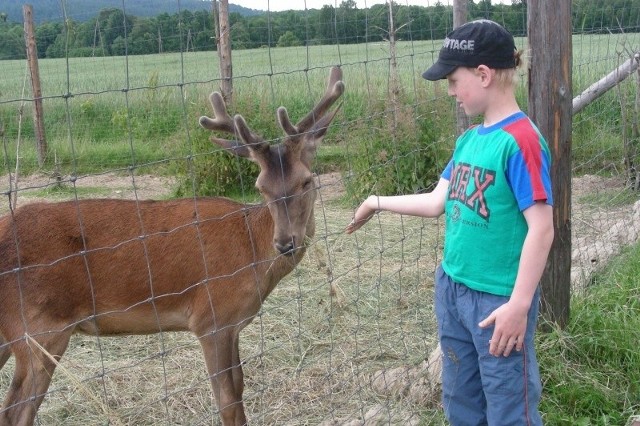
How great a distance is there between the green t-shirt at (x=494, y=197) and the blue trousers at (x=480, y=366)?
9cm

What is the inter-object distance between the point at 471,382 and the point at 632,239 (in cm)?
442

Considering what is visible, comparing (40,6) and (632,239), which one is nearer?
(632,239)

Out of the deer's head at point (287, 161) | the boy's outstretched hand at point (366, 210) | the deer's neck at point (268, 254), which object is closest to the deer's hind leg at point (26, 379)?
the deer's neck at point (268, 254)

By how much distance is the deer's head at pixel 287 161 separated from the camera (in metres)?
5.04

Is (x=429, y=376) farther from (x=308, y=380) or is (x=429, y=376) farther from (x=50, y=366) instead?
(x=50, y=366)

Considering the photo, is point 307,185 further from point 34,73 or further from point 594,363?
point 34,73

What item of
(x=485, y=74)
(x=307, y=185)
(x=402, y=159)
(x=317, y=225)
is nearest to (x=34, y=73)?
(x=317, y=225)

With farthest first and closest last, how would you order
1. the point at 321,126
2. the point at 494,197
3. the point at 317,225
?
the point at 317,225, the point at 321,126, the point at 494,197

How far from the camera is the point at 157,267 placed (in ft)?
16.2

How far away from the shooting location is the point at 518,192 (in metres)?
3.04

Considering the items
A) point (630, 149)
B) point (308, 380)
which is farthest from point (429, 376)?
point (630, 149)

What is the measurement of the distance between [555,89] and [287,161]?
175cm

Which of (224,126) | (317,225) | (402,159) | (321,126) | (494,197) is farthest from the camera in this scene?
(402,159)

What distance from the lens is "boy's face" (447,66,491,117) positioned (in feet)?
10.5
